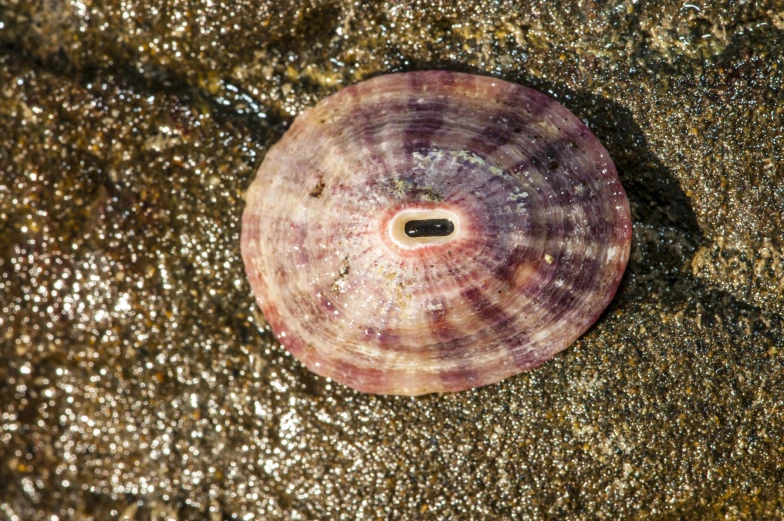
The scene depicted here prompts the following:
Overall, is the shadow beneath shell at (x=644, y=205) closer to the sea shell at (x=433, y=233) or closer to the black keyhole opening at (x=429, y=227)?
the sea shell at (x=433, y=233)

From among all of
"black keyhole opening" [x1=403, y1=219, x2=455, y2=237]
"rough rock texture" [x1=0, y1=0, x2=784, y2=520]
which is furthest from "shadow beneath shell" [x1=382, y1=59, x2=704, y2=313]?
"black keyhole opening" [x1=403, y1=219, x2=455, y2=237]

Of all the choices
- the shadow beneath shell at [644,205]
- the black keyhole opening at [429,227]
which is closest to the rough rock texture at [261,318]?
the shadow beneath shell at [644,205]

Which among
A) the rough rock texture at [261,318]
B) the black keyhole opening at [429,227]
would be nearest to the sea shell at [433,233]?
the black keyhole opening at [429,227]

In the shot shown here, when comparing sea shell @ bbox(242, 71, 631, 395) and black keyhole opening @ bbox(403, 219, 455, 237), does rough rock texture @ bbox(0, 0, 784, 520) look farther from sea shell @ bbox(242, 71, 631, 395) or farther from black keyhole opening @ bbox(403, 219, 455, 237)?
black keyhole opening @ bbox(403, 219, 455, 237)

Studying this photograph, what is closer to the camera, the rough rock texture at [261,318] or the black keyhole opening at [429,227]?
the black keyhole opening at [429,227]

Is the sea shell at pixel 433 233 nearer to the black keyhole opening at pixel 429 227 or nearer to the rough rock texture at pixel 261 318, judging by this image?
the black keyhole opening at pixel 429 227

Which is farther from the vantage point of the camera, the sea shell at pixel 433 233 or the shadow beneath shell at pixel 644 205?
the shadow beneath shell at pixel 644 205

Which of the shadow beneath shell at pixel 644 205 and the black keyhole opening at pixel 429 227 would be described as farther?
the shadow beneath shell at pixel 644 205
